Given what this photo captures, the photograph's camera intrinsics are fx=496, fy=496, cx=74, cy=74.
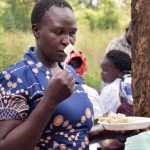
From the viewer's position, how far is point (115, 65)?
4879 mm

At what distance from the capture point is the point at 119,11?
16.9m

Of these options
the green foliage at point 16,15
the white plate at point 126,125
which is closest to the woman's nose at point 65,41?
the white plate at point 126,125

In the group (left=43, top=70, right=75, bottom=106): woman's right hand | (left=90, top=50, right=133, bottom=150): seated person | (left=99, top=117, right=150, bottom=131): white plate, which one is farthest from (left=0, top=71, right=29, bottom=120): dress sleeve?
(left=90, top=50, right=133, bottom=150): seated person

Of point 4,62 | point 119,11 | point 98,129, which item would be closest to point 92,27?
point 119,11

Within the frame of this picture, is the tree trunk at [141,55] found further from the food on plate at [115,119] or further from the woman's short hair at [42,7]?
the woman's short hair at [42,7]

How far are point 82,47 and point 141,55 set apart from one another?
7.23 m

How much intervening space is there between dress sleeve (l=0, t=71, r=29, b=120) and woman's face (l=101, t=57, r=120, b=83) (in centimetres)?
276

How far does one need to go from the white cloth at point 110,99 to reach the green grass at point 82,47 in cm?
117

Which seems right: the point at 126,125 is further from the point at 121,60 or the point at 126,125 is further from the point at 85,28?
the point at 85,28

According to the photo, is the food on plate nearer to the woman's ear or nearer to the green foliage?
the woman's ear

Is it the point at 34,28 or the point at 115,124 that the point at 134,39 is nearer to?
the point at 115,124

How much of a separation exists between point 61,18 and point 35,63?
0.24 metres

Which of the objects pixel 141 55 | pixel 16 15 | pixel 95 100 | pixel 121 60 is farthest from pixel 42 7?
pixel 16 15

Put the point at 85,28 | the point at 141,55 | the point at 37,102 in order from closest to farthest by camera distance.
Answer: the point at 37,102 < the point at 141,55 < the point at 85,28
